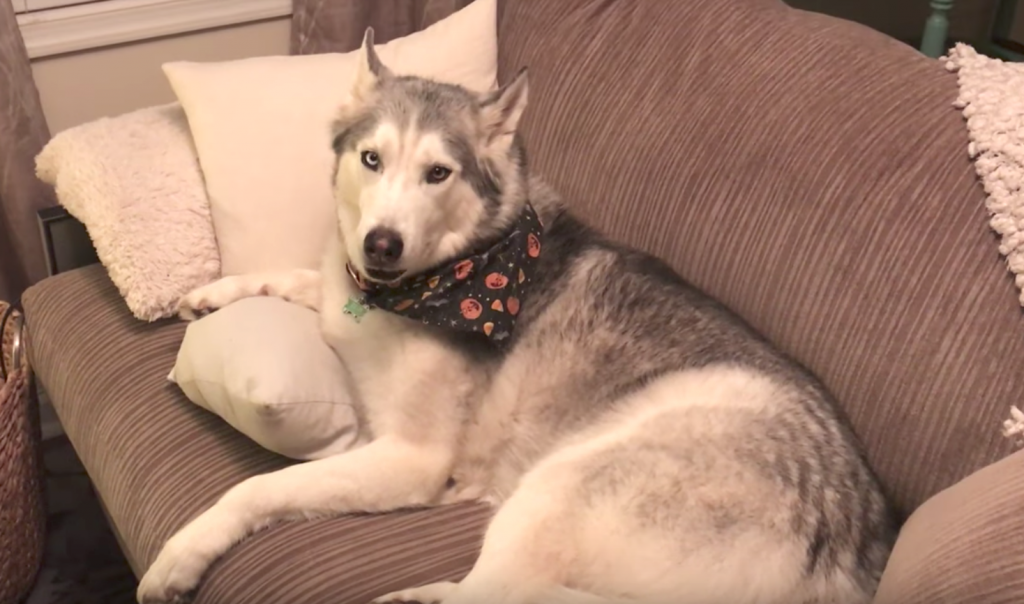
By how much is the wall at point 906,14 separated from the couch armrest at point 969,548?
2.54m

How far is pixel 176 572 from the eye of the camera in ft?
4.62

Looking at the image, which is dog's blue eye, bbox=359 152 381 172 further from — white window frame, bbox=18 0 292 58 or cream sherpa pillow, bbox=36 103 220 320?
white window frame, bbox=18 0 292 58

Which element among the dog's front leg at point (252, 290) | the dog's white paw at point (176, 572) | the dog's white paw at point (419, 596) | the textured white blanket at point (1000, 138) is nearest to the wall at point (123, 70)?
the dog's front leg at point (252, 290)

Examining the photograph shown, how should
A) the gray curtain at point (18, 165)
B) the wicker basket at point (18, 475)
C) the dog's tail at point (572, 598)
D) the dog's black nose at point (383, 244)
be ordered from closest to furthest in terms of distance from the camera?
the dog's tail at point (572, 598), the dog's black nose at point (383, 244), the wicker basket at point (18, 475), the gray curtain at point (18, 165)

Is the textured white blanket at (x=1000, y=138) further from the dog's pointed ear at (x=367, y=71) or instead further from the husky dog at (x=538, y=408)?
the dog's pointed ear at (x=367, y=71)

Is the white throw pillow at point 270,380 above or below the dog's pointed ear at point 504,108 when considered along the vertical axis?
below

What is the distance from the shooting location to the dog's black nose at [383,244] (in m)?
1.52

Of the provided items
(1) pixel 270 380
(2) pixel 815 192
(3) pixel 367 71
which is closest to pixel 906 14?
(2) pixel 815 192

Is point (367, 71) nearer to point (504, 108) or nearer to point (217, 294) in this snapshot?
point (504, 108)

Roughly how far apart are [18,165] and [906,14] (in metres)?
3.28

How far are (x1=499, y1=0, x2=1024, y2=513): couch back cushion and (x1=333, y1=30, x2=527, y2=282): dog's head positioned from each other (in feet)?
1.12

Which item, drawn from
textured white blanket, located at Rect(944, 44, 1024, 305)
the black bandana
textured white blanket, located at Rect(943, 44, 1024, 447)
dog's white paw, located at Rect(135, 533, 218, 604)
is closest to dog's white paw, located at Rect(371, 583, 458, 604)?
dog's white paw, located at Rect(135, 533, 218, 604)

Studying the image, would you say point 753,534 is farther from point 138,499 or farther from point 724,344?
point 138,499

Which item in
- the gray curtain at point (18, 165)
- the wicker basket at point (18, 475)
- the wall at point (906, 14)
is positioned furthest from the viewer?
the wall at point (906, 14)
